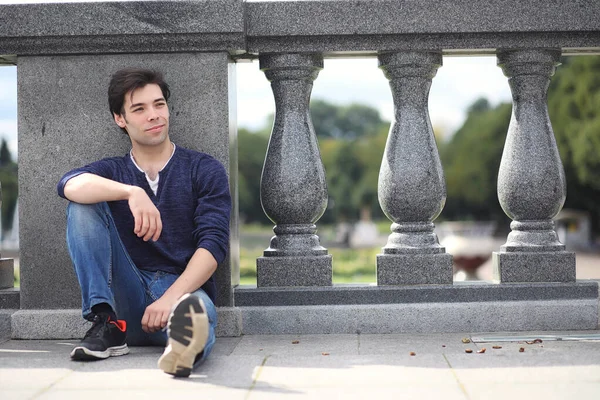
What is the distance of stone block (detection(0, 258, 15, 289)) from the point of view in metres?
5.52

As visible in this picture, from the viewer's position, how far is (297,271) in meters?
5.16

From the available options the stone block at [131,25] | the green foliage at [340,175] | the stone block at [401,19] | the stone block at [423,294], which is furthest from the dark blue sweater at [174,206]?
the green foliage at [340,175]

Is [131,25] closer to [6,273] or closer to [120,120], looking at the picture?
[120,120]

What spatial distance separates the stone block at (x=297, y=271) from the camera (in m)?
A: 5.15

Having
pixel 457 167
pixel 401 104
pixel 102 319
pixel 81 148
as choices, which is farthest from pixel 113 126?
pixel 457 167

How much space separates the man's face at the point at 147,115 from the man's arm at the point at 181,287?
2.27 ft

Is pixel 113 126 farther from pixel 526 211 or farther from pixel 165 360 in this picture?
pixel 526 211

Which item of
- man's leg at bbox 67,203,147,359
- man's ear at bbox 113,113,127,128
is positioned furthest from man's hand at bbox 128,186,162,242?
man's ear at bbox 113,113,127,128

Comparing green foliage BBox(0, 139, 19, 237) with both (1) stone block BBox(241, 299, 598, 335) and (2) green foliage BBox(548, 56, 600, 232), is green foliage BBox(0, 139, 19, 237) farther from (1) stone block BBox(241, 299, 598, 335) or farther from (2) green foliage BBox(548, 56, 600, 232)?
(1) stone block BBox(241, 299, 598, 335)

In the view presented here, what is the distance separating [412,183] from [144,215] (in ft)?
5.38

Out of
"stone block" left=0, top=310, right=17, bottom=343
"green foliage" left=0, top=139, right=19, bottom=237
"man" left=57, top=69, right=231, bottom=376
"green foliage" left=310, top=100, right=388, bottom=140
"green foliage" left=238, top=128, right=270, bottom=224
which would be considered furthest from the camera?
"green foliage" left=310, top=100, right=388, bottom=140

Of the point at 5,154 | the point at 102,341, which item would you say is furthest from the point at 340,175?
the point at 102,341

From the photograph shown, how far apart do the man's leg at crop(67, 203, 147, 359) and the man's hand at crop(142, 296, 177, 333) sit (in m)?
0.28

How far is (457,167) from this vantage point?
6450cm
